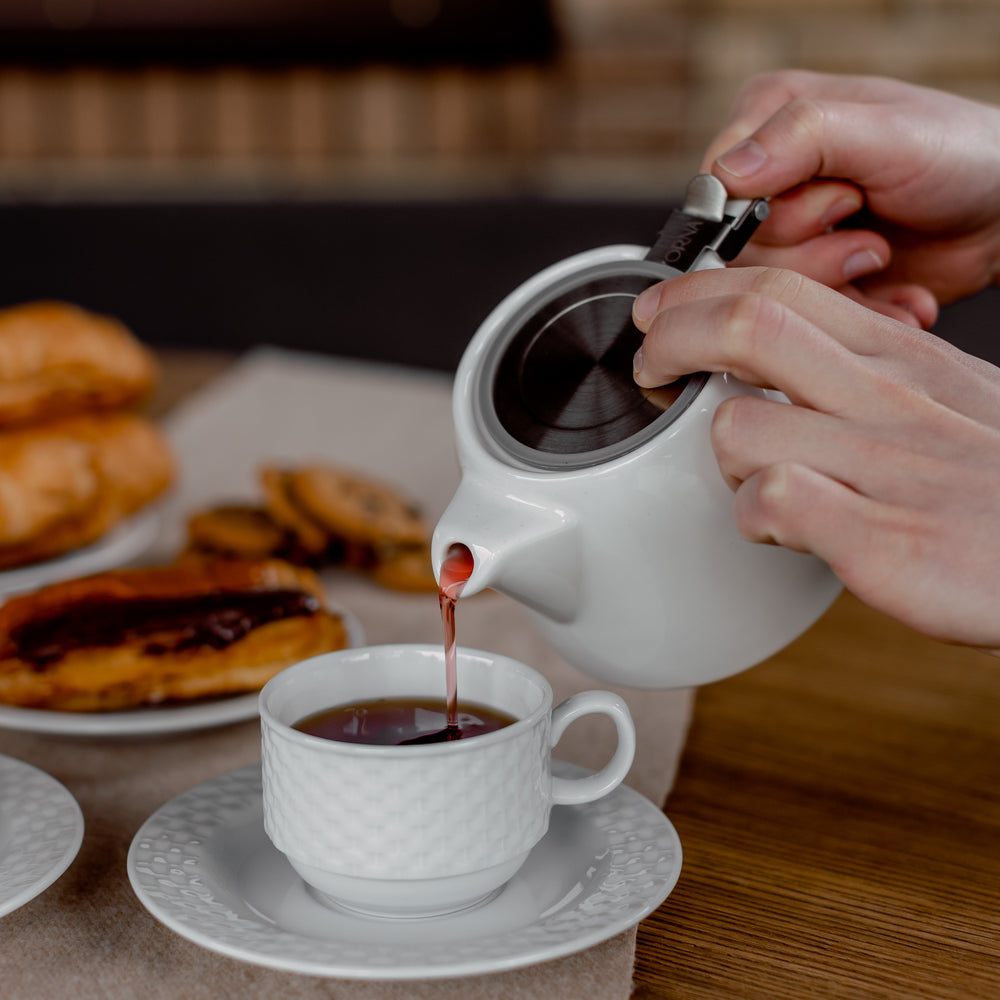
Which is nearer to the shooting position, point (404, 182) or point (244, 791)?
point (244, 791)

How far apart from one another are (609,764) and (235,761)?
219mm

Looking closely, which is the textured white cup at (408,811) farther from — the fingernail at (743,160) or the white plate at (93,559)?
the white plate at (93,559)

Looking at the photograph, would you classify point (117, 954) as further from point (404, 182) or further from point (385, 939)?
point (404, 182)

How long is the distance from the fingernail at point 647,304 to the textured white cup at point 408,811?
0.16m

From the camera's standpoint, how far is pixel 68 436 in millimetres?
933

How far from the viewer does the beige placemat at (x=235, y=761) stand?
1.39 feet

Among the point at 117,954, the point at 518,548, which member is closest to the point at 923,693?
the point at 518,548

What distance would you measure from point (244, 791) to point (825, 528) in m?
0.29

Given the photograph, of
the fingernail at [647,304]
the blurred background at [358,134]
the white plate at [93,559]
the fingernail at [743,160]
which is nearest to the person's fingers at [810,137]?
the fingernail at [743,160]

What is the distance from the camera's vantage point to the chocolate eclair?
0.60 m

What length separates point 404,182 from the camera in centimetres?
219

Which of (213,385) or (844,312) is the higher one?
(844,312)

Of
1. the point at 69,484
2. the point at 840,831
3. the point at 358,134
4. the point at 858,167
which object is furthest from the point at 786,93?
the point at 358,134

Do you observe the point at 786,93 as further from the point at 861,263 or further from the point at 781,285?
the point at 781,285
